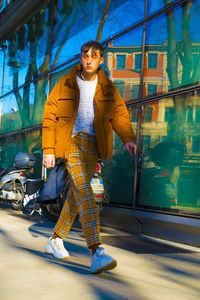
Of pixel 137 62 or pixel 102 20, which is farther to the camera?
pixel 102 20

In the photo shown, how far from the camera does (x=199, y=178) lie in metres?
5.63

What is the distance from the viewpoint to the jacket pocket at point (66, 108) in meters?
3.44

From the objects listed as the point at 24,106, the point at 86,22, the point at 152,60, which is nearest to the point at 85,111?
the point at 152,60

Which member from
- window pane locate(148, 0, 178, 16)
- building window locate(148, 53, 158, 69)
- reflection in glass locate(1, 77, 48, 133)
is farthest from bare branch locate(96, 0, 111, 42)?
reflection in glass locate(1, 77, 48, 133)

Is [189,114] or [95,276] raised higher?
[189,114]

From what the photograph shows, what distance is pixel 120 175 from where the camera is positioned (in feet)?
24.8

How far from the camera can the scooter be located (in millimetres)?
8562

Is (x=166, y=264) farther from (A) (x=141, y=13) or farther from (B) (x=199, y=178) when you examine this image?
(A) (x=141, y=13)

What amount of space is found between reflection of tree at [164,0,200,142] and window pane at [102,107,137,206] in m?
1.06

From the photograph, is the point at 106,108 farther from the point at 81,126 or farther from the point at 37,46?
the point at 37,46

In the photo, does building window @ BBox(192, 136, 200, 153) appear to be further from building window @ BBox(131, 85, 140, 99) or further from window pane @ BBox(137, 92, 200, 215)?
building window @ BBox(131, 85, 140, 99)

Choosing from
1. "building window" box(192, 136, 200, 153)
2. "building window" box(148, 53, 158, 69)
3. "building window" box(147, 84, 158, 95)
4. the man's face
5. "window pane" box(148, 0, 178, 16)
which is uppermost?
"window pane" box(148, 0, 178, 16)

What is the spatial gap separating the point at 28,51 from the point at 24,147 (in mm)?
3170

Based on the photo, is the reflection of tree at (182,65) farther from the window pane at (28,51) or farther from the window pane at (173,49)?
the window pane at (28,51)
